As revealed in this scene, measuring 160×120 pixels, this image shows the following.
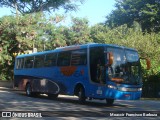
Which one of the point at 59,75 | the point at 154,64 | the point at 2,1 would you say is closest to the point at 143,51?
the point at 154,64

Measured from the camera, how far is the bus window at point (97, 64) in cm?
1755

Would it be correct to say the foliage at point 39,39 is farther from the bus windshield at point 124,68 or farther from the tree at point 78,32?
the bus windshield at point 124,68

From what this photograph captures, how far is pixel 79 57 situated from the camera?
64.3ft

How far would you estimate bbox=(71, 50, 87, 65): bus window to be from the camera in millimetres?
19008

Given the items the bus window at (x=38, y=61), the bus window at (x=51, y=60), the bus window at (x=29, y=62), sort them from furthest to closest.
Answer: the bus window at (x=29, y=62) → the bus window at (x=38, y=61) → the bus window at (x=51, y=60)

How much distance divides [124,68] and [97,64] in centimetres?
144

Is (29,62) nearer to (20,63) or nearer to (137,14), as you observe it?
(20,63)

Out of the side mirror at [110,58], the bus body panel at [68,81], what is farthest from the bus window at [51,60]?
the side mirror at [110,58]

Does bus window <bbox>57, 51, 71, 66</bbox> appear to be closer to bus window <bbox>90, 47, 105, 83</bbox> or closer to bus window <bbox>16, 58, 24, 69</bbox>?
bus window <bbox>90, 47, 105, 83</bbox>

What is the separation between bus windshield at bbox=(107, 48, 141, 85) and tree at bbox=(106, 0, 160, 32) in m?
40.7

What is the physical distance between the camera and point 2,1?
49.6 meters

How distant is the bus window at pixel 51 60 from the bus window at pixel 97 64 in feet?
14.8

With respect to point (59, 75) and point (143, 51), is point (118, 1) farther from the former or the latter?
point (59, 75)

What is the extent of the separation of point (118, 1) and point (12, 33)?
3099cm
